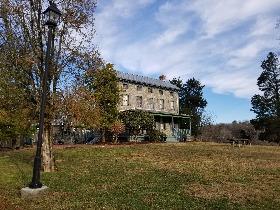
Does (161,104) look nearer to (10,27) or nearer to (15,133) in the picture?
(15,133)

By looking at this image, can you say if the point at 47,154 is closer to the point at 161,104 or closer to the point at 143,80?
the point at 143,80

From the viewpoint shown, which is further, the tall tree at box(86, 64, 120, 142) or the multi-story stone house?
the multi-story stone house

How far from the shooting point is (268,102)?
66.4 metres

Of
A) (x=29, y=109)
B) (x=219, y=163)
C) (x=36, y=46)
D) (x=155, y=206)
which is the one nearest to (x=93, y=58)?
(x=36, y=46)

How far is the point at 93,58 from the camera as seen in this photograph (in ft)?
65.0

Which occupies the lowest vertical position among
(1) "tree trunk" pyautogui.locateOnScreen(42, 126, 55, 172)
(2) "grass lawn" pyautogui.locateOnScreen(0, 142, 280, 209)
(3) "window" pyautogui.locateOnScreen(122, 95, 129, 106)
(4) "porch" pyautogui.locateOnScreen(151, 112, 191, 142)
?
(2) "grass lawn" pyautogui.locateOnScreen(0, 142, 280, 209)

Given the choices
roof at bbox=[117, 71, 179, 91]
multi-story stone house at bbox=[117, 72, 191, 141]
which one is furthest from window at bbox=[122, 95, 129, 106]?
roof at bbox=[117, 71, 179, 91]

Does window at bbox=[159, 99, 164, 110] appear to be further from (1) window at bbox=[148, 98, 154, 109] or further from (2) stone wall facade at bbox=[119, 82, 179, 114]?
(1) window at bbox=[148, 98, 154, 109]

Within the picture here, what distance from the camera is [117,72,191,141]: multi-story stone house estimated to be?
51.8 metres

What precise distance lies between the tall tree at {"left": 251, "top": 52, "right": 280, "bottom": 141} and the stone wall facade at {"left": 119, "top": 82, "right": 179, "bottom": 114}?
50.6ft

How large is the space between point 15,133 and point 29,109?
20175mm

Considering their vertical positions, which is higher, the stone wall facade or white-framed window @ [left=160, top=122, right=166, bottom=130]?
the stone wall facade

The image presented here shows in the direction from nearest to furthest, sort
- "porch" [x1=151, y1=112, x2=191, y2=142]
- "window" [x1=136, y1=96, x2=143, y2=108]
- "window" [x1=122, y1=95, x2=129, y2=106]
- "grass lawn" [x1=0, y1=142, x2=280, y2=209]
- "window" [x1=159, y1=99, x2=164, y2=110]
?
"grass lawn" [x1=0, y1=142, x2=280, y2=209]
"porch" [x1=151, y1=112, x2=191, y2=142]
"window" [x1=122, y1=95, x2=129, y2=106]
"window" [x1=136, y1=96, x2=143, y2=108]
"window" [x1=159, y1=99, x2=164, y2=110]

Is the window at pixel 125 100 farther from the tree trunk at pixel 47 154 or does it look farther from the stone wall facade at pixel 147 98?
the tree trunk at pixel 47 154
